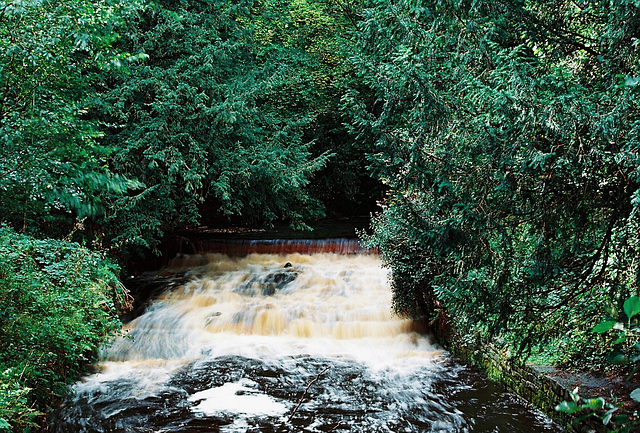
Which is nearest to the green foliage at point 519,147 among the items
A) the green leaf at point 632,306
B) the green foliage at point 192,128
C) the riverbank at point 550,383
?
the riverbank at point 550,383

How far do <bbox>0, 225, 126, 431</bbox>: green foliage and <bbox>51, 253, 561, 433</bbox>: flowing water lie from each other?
0.53 m

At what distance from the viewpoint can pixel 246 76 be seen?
1193 centimetres

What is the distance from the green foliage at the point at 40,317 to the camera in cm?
483

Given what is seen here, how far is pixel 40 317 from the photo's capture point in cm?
521

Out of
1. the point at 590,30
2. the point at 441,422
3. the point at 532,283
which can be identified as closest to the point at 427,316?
the point at 441,422

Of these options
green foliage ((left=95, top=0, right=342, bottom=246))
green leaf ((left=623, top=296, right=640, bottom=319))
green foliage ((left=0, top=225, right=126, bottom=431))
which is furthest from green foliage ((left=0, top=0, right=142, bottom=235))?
green leaf ((left=623, top=296, right=640, bottom=319))

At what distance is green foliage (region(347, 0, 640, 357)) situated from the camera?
4.16 m

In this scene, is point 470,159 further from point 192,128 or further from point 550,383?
point 192,128

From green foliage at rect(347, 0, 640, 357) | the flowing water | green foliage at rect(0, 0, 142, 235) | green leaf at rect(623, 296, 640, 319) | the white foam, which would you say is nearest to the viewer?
green leaf at rect(623, 296, 640, 319)

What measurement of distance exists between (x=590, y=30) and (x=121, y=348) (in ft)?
26.1

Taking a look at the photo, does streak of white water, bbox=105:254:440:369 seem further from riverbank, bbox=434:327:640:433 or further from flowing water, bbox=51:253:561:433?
riverbank, bbox=434:327:640:433

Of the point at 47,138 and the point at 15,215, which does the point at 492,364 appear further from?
the point at 15,215

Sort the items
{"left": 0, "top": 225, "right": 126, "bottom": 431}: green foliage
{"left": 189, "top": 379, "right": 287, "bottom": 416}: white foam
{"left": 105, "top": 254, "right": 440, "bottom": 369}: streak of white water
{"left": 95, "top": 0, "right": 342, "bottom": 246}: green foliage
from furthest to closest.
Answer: {"left": 95, "top": 0, "right": 342, "bottom": 246}: green foliage, {"left": 105, "top": 254, "right": 440, "bottom": 369}: streak of white water, {"left": 189, "top": 379, "right": 287, "bottom": 416}: white foam, {"left": 0, "top": 225, "right": 126, "bottom": 431}: green foliage

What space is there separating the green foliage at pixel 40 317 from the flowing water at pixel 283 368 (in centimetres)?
53
